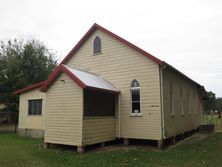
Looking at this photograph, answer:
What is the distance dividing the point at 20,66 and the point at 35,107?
1246cm

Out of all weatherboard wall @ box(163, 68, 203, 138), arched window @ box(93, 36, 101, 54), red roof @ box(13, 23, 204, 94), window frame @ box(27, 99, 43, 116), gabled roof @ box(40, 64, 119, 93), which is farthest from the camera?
window frame @ box(27, 99, 43, 116)

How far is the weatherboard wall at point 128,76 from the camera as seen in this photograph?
13812 mm

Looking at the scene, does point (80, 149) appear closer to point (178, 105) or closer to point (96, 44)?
point (96, 44)

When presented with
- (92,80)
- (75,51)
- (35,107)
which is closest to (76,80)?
(92,80)

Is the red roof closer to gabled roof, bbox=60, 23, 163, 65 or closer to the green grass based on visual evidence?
gabled roof, bbox=60, 23, 163, 65

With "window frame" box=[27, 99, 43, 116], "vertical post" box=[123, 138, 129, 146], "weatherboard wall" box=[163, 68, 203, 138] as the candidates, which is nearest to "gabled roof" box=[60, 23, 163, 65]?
"weatherboard wall" box=[163, 68, 203, 138]

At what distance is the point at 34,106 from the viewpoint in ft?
66.6

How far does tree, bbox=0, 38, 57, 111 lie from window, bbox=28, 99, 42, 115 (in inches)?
339

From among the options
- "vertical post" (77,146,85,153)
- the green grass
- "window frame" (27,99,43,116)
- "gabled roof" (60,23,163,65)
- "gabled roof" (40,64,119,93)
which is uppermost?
"gabled roof" (60,23,163,65)

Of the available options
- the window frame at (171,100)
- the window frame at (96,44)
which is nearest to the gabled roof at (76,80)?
the window frame at (96,44)

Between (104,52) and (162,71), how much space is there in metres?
4.08

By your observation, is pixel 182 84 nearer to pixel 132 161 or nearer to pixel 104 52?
pixel 104 52

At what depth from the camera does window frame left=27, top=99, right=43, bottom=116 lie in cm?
1986

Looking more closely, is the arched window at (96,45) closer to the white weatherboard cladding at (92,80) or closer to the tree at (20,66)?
the white weatherboard cladding at (92,80)
